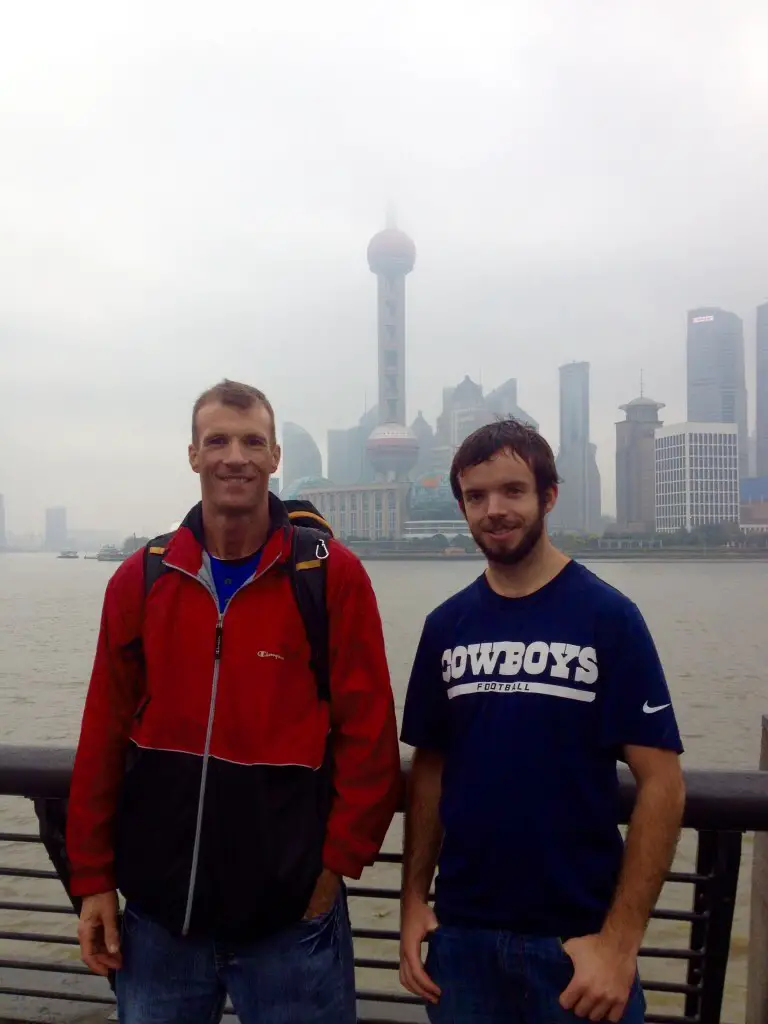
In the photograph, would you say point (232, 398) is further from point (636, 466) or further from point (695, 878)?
point (636, 466)

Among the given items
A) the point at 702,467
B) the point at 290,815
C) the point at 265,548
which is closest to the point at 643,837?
the point at 290,815

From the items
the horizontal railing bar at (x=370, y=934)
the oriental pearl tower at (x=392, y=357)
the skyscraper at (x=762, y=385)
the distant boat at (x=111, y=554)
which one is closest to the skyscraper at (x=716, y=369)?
the skyscraper at (x=762, y=385)

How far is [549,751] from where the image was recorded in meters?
1.74

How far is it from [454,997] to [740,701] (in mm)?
16420

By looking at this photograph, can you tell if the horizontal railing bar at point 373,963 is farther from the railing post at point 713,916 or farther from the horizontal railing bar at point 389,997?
the railing post at point 713,916

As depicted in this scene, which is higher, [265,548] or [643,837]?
[265,548]

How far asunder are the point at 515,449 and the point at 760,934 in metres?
1.37

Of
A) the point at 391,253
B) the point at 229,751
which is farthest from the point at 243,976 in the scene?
the point at 391,253

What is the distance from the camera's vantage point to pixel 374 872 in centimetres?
711

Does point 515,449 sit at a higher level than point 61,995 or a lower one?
higher

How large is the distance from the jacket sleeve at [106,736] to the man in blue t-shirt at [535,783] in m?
0.65

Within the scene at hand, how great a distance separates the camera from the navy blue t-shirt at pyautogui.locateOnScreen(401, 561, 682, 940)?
1704 mm

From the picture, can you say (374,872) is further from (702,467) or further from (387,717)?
(702,467)

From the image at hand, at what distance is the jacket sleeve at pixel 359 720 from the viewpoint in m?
1.86
